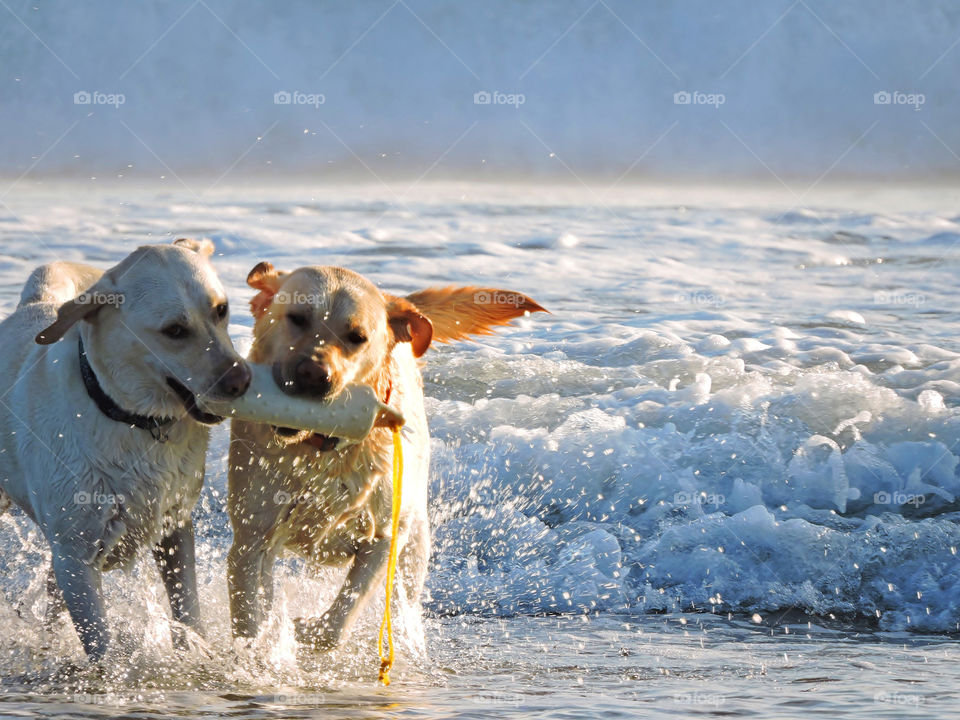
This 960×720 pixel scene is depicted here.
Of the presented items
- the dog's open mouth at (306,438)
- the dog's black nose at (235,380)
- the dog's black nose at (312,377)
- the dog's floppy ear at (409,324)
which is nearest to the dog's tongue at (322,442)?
the dog's open mouth at (306,438)

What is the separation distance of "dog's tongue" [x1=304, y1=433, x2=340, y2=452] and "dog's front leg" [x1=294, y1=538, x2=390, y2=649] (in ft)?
2.00

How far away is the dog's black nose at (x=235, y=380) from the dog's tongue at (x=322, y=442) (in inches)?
28.0

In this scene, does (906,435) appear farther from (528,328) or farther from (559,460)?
(528,328)

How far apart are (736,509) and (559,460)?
134 centimetres

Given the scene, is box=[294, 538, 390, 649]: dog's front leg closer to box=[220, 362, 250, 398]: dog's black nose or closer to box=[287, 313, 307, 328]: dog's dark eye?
box=[287, 313, 307, 328]: dog's dark eye

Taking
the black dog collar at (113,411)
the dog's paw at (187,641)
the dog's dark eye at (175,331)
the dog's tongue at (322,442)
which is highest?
the dog's dark eye at (175,331)

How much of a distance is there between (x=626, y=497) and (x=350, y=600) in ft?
10.3

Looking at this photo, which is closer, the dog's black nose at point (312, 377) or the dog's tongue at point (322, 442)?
the dog's black nose at point (312, 377)

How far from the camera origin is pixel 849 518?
7.60 metres

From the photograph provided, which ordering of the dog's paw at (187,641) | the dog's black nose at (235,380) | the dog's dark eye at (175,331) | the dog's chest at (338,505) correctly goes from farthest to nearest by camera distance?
the dog's chest at (338,505), the dog's paw at (187,641), the dog's dark eye at (175,331), the dog's black nose at (235,380)

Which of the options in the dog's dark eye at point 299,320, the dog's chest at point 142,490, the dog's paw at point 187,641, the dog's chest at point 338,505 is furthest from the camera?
the dog's chest at point 338,505

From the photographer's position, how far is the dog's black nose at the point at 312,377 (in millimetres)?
4480

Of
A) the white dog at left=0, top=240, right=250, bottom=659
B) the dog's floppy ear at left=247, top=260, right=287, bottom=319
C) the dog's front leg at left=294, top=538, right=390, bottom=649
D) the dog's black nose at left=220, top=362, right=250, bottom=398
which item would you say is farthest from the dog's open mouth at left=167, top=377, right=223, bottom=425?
the dog's front leg at left=294, top=538, right=390, bottom=649

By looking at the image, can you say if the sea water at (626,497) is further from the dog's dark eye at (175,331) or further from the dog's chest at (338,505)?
the dog's dark eye at (175,331)
